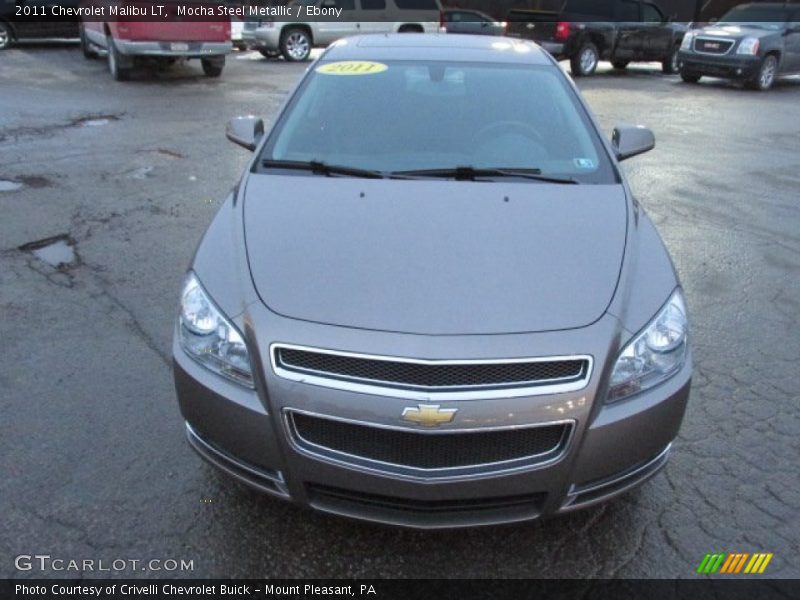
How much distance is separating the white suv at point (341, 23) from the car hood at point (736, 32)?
7381 millimetres

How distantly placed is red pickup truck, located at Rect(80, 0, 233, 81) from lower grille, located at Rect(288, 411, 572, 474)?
12.7m

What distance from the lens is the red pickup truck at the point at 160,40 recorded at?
13.0 metres

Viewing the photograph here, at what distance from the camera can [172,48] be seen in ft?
44.0

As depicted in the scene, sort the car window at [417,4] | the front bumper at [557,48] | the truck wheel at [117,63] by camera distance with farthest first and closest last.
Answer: the car window at [417,4] < the front bumper at [557,48] < the truck wheel at [117,63]

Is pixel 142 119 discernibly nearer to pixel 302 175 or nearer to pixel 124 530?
pixel 302 175

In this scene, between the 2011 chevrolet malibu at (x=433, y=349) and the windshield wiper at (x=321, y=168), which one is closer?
the 2011 chevrolet malibu at (x=433, y=349)

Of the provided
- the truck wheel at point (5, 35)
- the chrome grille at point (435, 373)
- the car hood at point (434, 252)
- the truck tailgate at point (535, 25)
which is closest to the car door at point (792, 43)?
the truck tailgate at point (535, 25)

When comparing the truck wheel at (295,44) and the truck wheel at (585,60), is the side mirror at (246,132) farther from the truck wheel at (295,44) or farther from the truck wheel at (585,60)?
the truck wheel at (295,44)

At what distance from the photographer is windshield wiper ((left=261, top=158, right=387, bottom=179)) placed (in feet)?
10.9

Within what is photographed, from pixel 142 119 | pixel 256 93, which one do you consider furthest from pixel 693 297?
pixel 256 93

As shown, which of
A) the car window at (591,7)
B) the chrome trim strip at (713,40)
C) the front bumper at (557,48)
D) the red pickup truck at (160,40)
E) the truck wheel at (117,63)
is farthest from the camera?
the car window at (591,7)

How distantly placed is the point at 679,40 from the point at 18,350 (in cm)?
2054

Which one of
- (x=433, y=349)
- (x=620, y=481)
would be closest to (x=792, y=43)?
→ (x=620, y=481)

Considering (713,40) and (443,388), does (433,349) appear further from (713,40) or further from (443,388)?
(713,40)
